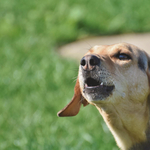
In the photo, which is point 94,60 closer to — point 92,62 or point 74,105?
point 92,62

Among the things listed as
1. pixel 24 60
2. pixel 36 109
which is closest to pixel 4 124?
pixel 36 109

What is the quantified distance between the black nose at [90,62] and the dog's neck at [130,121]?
16.2 inches

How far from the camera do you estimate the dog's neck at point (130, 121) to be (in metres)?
3.52

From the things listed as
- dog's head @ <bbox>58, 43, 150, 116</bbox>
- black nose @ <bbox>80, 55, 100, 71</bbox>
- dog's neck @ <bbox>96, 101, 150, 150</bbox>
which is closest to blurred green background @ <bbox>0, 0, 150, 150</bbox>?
dog's neck @ <bbox>96, 101, 150, 150</bbox>

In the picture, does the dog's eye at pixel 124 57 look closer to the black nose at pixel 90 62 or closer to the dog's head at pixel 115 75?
the dog's head at pixel 115 75

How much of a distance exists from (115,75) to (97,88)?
0.24m

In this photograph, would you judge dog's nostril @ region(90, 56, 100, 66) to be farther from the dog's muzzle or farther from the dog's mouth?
the dog's mouth

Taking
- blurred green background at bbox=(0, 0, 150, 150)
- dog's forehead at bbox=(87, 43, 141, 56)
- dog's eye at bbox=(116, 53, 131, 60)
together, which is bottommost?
blurred green background at bbox=(0, 0, 150, 150)

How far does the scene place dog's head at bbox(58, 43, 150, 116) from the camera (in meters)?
3.31

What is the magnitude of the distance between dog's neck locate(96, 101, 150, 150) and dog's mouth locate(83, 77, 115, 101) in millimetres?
175

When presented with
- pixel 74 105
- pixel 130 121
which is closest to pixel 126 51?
pixel 130 121

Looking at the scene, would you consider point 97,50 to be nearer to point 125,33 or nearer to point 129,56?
point 129,56

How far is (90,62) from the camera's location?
3.30 metres

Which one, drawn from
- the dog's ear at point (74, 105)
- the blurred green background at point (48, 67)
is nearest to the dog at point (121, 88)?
the dog's ear at point (74, 105)
